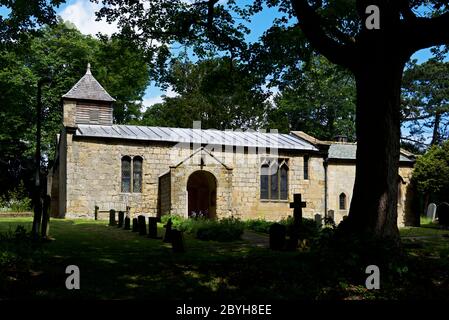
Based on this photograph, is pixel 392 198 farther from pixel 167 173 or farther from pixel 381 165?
pixel 167 173

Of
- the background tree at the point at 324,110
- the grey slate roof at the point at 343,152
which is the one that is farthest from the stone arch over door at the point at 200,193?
the background tree at the point at 324,110

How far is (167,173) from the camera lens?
89.8 ft

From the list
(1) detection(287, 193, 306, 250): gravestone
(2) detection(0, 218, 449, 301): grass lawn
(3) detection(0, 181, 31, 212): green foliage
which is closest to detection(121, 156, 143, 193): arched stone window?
(3) detection(0, 181, 31, 212): green foliage

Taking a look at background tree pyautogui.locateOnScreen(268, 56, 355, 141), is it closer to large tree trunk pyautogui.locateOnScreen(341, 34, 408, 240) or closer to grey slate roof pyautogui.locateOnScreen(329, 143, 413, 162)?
grey slate roof pyautogui.locateOnScreen(329, 143, 413, 162)

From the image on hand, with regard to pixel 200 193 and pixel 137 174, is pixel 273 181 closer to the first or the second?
pixel 200 193

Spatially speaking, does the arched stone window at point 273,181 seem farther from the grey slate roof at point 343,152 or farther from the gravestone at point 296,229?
the gravestone at point 296,229

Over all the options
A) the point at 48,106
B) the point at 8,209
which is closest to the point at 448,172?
the point at 8,209

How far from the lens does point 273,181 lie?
3122cm

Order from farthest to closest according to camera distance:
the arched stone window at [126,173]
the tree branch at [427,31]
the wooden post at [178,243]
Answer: the arched stone window at [126,173] → the wooden post at [178,243] → the tree branch at [427,31]

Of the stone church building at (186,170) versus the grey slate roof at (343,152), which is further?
the grey slate roof at (343,152)

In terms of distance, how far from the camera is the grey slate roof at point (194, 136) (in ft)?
93.4

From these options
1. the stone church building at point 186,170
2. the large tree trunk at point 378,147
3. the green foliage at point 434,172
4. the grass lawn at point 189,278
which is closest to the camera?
the grass lawn at point 189,278

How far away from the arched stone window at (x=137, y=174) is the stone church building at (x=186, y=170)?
6 cm

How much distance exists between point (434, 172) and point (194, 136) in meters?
16.3
